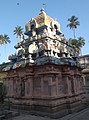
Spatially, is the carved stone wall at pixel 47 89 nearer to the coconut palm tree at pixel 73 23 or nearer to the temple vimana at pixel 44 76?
the temple vimana at pixel 44 76

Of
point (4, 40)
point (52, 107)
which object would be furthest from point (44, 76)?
point (4, 40)

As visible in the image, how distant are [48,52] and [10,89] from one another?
746 centimetres

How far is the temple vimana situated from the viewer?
1648cm

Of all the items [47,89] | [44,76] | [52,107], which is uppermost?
[44,76]

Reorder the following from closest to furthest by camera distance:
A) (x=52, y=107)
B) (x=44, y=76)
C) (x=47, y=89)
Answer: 1. (x=52, y=107)
2. (x=47, y=89)
3. (x=44, y=76)

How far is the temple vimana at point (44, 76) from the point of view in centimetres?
1648

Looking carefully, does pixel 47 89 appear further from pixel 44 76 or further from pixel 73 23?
pixel 73 23

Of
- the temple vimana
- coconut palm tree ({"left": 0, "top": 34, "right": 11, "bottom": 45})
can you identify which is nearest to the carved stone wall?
the temple vimana

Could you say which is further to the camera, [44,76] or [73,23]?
[73,23]

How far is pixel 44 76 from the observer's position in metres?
16.9

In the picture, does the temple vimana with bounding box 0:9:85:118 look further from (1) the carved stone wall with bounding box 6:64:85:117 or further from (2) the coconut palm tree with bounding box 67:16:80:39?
(2) the coconut palm tree with bounding box 67:16:80:39

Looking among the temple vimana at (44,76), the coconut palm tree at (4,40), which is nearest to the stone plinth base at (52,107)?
the temple vimana at (44,76)

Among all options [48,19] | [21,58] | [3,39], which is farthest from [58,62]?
[3,39]

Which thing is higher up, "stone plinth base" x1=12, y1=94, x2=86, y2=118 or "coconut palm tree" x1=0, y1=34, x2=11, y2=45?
"coconut palm tree" x1=0, y1=34, x2=11, y2=45
